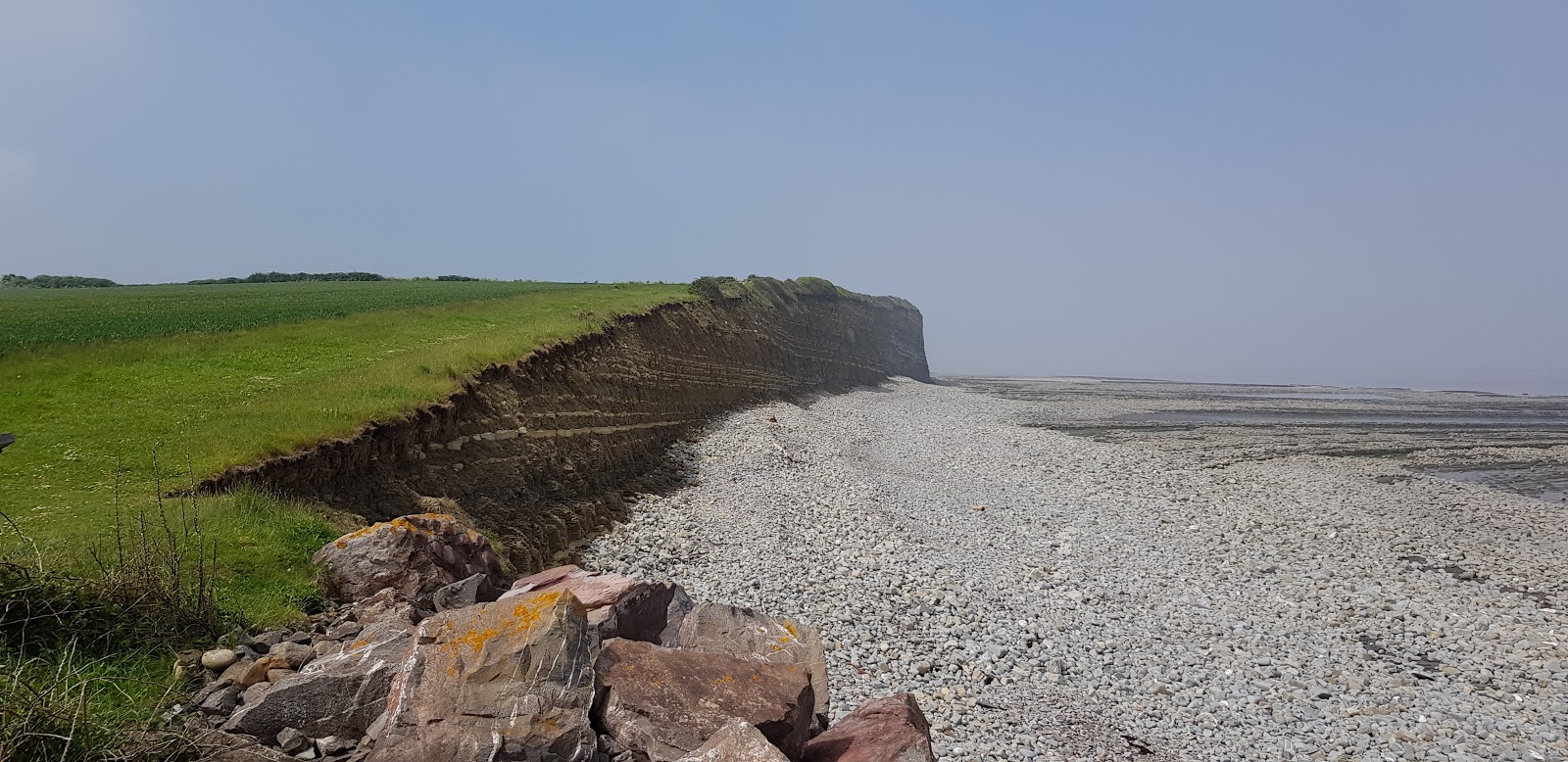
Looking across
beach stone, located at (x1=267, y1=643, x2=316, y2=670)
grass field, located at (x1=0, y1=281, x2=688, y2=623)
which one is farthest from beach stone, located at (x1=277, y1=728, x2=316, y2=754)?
grass field, located at (x1=0, y1=281, x2=688, y2=623)

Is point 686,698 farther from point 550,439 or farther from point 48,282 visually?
point 48,282

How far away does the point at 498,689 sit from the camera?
5.82 meters

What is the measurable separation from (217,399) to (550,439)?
8.16 m

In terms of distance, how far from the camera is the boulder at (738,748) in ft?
18.3

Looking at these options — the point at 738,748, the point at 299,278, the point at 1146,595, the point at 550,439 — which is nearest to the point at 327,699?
the point at 738,748

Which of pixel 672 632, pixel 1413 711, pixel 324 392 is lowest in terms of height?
pixel 1413 711

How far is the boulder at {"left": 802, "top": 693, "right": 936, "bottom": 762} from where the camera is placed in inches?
258

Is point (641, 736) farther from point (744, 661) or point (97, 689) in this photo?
point (97, 689)

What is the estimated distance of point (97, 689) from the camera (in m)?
5.81

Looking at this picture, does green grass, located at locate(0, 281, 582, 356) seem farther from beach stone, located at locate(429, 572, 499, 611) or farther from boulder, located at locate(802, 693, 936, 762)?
boulder, located at locate(802, 693, 936, 762)

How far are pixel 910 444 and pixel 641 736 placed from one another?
3411 centimetres

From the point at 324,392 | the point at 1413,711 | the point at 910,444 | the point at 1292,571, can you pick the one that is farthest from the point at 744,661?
the point at 910,444

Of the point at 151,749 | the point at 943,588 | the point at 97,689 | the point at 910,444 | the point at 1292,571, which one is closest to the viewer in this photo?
the point at 151,749

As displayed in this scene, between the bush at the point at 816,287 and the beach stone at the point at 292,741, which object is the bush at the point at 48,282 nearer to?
the bush at the point at 816,287
